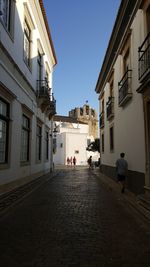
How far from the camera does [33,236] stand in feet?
17.1

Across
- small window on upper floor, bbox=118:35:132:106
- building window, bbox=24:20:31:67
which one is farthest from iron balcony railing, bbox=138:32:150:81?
building window, bbox=24:20:31:67

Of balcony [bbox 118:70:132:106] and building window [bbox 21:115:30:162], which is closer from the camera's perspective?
balcony [bbox 118:70:132:106]

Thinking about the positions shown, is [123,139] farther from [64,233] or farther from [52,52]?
[52,52]

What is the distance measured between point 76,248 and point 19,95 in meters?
8.79

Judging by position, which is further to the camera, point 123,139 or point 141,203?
point 123,139

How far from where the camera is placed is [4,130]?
10.4 meters

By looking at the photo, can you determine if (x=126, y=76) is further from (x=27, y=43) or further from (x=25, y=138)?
(x=25, y=138)

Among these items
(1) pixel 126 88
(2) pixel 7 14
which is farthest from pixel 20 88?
(1) pixel 126 88

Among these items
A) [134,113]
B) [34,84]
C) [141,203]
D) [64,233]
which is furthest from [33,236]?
[34,84]

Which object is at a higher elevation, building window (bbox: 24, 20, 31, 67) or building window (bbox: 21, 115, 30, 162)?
building window (bbox: 24, 20, 31, 67)

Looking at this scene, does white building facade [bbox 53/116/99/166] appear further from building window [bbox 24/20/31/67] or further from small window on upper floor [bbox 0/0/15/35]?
small window on upper floor [bbox 0/0/15/35]

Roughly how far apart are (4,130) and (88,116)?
65535 mm

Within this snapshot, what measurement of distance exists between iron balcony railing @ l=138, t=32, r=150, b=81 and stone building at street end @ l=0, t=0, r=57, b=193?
176 inches

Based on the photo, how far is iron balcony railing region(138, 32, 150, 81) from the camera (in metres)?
8.59
